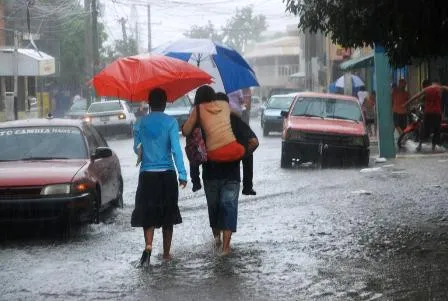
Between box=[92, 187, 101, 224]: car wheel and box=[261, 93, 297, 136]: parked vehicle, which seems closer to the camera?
box=[92, 187, 101, 224]: car wheel

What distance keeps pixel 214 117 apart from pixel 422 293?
117 inches

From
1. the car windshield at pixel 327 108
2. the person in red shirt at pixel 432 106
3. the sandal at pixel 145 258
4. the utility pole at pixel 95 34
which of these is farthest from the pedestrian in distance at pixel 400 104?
the utility pole at pixel 95 34

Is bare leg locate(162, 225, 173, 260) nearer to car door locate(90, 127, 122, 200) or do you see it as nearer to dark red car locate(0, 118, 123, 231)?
dark red car locate(0, 118, 123, 231)

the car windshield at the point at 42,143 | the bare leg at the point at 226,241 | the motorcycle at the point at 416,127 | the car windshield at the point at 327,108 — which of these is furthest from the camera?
the motorcycle at the point at 416,127

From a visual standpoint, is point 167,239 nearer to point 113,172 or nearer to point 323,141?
point 113,172

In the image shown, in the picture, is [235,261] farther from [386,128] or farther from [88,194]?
[386,128]

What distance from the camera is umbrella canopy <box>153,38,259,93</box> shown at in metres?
11.2

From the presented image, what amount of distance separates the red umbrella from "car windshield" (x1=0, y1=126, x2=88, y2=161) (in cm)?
180

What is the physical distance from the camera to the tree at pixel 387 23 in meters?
9.26

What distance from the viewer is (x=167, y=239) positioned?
9.20m

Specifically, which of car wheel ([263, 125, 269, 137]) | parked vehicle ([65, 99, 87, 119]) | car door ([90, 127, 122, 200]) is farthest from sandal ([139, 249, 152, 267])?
parked vehicle ([65, 99, 87, 119])

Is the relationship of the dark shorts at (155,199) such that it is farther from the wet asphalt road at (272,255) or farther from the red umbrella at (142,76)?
the red umbrella at (142,76)

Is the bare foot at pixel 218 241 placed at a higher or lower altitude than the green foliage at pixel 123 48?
lower

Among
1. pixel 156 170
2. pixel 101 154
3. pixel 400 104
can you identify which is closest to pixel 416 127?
pixel 400 104
